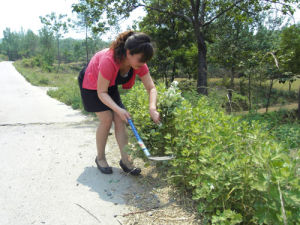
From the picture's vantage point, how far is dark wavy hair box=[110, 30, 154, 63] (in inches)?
83.6

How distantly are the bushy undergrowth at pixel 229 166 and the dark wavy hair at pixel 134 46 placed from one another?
0.56 m

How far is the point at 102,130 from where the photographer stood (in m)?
2.69

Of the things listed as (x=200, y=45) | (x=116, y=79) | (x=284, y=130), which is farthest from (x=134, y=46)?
(x=200, y=45)

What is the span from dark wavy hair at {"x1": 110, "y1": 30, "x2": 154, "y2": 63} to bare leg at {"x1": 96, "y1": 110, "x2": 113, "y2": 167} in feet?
2.12

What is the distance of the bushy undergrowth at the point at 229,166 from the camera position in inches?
50.3

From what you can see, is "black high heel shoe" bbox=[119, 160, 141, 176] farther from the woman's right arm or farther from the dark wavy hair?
the dark wavy hair

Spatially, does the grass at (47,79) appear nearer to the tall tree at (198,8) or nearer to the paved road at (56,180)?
the tall tree at (198,8)

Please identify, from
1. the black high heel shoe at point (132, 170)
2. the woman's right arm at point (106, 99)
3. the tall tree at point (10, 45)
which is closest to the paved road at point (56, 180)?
the black high heel shoe at point (132, 170)

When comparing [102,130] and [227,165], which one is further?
[102,130]

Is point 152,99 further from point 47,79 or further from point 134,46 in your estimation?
point 47,79

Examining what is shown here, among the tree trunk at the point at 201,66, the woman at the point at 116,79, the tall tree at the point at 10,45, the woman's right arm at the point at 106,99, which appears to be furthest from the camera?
the tall tree at the point at 10,45

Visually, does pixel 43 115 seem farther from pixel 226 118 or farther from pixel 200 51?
pixel 200 51

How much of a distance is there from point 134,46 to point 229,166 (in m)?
1.25

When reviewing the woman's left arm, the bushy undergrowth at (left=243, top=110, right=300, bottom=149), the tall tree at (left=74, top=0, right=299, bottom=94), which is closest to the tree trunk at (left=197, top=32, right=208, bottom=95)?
the tall tree at (left=74, top=0, right=299, bottom=94)
